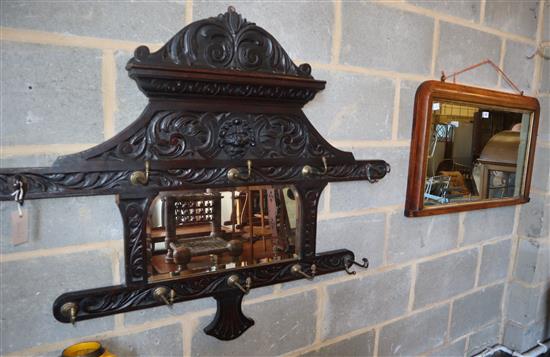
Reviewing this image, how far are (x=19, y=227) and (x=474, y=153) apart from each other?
57.8 inches

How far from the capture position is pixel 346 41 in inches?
42.3

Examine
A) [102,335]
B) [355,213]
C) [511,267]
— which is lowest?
[511,267]

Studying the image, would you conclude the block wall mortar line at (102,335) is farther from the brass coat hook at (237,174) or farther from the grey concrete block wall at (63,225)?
the brass coat hook at (237,174)

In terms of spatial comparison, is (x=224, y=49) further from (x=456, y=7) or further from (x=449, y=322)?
(x=449, y=322)

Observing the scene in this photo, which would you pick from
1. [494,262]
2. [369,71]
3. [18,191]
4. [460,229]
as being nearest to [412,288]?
[460,229]

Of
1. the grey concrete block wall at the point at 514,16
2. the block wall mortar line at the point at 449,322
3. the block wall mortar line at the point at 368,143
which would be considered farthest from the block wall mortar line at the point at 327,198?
the grey concrete block wall at the point at 514,16

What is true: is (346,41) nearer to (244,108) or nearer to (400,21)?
(400,21)

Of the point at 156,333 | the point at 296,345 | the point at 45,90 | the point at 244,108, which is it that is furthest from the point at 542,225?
the point at 45,90

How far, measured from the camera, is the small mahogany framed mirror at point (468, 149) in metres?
1.25

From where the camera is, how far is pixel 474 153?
4.82ft

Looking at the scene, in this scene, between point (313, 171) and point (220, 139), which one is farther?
point (313, 171)

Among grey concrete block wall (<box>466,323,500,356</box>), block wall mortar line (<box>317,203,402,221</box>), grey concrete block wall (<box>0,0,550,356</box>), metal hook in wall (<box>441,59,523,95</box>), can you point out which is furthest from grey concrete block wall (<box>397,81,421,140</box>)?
grey concrete block wall (<box>466,323,500,356</box>)

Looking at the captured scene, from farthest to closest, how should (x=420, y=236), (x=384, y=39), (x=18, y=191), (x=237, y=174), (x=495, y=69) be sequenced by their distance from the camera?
(x=495, y=69) → (x=420, y=236) → (x=384, y=39) → (x=237, y=174) → (x=18, y=191)

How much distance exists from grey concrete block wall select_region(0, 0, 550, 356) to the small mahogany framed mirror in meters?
0.05
